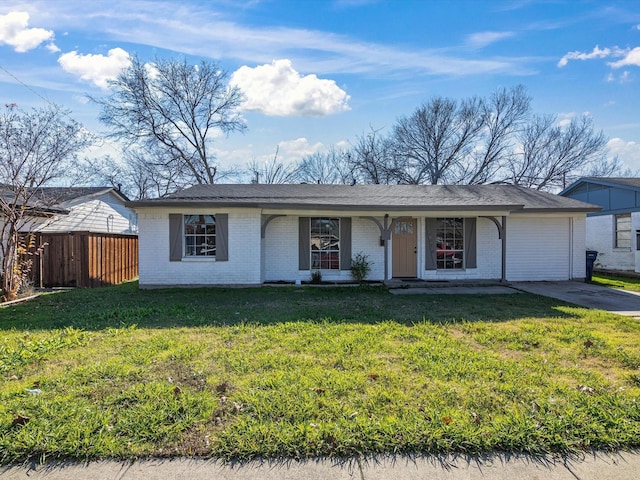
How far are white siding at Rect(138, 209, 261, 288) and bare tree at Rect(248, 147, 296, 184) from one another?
2017cm

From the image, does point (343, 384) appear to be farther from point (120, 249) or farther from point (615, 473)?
point (120, 249)

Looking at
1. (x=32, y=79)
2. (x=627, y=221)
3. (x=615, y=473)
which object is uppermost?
(x=32, y=79)

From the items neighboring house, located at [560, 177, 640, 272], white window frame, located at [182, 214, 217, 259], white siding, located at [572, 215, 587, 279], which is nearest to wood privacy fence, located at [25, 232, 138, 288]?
white window frame, located at [182, 214, 217, 259]

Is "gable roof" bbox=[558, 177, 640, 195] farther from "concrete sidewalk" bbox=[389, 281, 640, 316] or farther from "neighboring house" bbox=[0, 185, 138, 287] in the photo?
"neighboring house" bbox=[0, 185, 138, 287]

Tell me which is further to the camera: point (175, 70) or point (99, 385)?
point (175, 70)

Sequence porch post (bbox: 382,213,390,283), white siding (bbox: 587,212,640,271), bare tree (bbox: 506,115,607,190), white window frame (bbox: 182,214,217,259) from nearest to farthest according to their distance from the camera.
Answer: white window frame (bbox: 182,214,217,259) → porch post (bbox: 382,213,390,283) → white siding (bbox: 587,212,640,271) → bare tree (bbox: 506,115,607,190)

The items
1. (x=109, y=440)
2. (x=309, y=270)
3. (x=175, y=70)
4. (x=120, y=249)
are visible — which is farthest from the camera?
(x=175, y=70)

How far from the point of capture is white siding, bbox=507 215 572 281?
487 inches

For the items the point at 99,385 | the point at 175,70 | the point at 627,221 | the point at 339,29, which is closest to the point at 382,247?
the point at 339,29

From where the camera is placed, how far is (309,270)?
12055mm

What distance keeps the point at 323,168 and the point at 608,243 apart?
2169 centimetres

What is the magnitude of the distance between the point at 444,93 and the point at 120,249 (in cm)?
2477

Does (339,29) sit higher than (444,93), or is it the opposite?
(444,93)

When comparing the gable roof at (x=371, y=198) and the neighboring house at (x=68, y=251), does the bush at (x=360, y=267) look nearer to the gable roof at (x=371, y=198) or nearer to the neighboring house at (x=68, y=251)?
the gable roof at (x=371, y=198)
